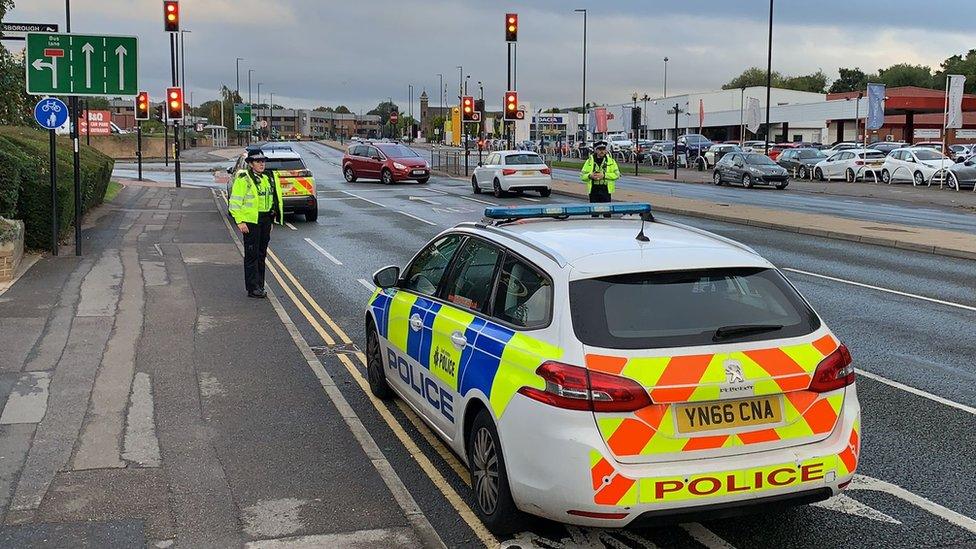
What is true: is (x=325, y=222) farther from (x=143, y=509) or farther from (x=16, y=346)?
(x=143, y=509)

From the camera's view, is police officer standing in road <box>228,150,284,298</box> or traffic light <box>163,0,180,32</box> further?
traffic light <box>163,0,180,32</box>

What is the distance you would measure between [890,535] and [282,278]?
10751 mm

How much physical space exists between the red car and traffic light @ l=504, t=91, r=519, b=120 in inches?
157

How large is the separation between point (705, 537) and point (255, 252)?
878 cm

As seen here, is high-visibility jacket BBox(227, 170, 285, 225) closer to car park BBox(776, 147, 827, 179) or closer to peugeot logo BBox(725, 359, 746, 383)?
peugeot logo BBox(725, 359, 746, 383)

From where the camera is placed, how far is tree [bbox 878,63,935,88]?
121875 mm

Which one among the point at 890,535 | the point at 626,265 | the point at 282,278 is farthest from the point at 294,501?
Result: the point at 282,278

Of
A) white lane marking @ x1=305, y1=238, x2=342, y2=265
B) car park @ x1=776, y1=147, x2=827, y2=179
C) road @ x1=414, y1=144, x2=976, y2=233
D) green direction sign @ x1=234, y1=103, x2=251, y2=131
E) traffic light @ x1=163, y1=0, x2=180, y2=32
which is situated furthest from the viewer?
green direction sign @ x1=234, y1=103, x2=251, y2=131

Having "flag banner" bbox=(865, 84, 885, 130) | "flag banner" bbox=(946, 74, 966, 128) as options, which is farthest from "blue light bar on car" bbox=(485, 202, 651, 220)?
"flag banner" bbox=(865, 84, 885, 130)

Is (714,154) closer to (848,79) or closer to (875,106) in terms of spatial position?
(875,106)

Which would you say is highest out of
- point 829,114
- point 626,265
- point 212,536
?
point 829,114

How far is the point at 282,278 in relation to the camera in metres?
14.1

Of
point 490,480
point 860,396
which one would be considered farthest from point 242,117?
point 490,480

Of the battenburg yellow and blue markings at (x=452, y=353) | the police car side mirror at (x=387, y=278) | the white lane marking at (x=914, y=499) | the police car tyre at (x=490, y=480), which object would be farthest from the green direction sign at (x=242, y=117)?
the white lane marking at (x=914, y=499)
